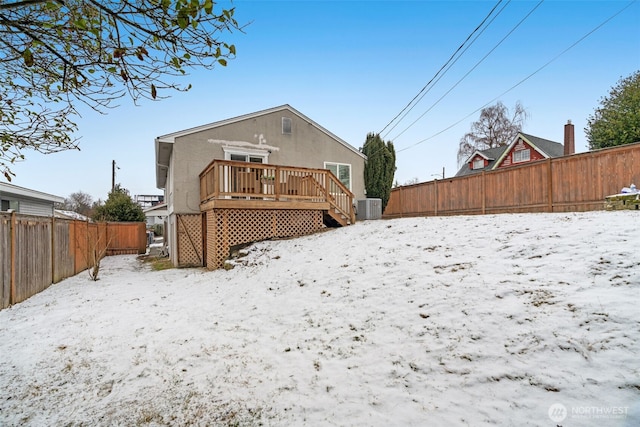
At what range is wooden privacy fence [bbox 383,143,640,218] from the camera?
26.1 feet

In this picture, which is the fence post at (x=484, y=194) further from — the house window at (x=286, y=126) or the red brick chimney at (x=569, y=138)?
the red brick chimney at (x=569, y=138)

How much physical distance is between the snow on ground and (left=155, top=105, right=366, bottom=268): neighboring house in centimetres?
421

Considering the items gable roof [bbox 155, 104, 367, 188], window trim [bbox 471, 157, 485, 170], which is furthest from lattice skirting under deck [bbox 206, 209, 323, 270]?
window trim [bbox 471, 157, 485, 170]

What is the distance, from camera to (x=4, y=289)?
5.39m

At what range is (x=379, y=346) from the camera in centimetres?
321

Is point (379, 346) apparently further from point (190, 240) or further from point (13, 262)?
point (190, 240)

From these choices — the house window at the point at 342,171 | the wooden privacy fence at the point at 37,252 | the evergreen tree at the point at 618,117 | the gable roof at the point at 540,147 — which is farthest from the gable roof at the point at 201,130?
the gable roof at the point at 540,147

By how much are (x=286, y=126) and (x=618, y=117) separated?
651 inches

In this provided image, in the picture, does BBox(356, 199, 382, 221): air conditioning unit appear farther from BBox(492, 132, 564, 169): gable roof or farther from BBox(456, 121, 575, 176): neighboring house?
BBox(492, 132, 564, 169): gable roof

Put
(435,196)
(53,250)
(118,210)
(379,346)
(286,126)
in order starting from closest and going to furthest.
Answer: (379,346)
(53,250)
(286,126)
(435,196)
(118,210)

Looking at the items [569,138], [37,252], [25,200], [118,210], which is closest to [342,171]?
[37,252]

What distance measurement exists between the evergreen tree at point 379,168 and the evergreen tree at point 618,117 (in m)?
11.2

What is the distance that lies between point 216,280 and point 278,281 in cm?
227

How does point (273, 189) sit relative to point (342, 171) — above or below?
below
